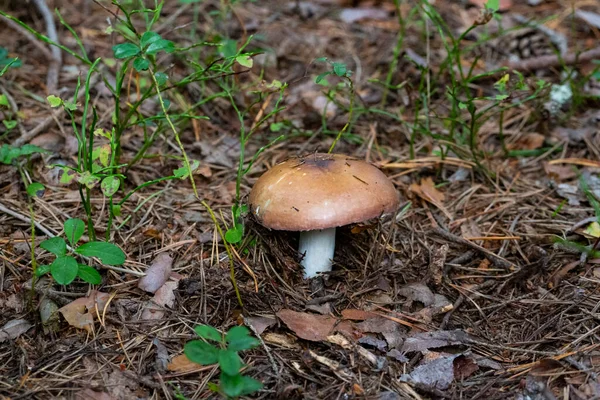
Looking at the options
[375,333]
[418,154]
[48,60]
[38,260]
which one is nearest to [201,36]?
[48,60]

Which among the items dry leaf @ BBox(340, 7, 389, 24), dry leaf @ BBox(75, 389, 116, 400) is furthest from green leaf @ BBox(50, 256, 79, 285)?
dry leaf @ BBox(340, 7, 389, 24)

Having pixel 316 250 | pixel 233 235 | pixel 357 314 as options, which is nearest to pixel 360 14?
pixel 316 250

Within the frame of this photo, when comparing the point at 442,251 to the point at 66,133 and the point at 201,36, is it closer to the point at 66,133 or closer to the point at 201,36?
the point at 66,133

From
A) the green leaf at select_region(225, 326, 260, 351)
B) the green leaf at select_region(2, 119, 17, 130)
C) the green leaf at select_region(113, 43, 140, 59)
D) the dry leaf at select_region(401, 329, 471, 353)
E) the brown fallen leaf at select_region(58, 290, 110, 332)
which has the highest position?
the green leaf at select_region(113, 43, 140, 59)

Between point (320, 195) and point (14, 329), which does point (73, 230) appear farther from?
point (320, 195)

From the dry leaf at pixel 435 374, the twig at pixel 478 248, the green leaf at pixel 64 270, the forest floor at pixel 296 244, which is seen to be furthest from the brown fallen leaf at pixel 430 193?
the green leaf at pixel 64 270

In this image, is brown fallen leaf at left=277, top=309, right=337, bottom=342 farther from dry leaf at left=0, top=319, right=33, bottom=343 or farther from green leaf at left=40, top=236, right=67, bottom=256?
dry leaf at left=0, top=319, right=33, bottom=343

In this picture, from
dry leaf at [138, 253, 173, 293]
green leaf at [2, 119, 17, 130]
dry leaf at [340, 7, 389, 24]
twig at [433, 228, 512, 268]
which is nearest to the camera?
dry leaf at [138, 253, 173, 293]
